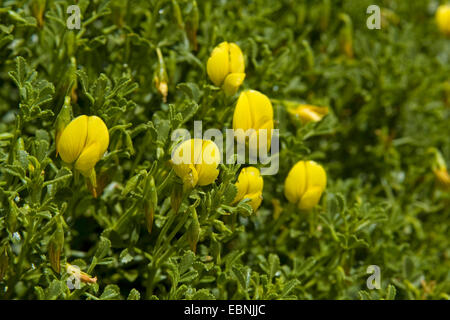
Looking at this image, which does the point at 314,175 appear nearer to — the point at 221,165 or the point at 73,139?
the point at 221,165

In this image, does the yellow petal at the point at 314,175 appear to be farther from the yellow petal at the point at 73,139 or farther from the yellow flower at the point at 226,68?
the yellow petal at the point at 73,139

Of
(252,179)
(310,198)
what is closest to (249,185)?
(252,179)

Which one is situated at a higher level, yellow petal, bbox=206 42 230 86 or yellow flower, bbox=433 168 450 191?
yellow petal, bbox=206 42 230 86

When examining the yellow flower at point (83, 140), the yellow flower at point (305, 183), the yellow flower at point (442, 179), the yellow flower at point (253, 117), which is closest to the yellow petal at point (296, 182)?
the yellow flower at point (305, 183)

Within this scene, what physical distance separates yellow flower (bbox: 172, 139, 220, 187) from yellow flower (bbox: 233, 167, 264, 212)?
0.08 metres

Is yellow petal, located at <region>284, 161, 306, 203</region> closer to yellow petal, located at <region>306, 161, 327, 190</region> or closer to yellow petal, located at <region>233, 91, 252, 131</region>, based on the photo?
yellow petal, located at <region>306, 161, 327, 190</region>

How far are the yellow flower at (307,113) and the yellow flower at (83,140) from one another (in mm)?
586

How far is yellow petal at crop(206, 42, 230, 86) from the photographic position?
1.29 meters

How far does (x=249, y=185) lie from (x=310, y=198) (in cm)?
23

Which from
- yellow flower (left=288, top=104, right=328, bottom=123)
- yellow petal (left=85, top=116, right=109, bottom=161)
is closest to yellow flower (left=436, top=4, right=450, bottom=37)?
yellow flower (left=288, top=104, right=328, bottom=123)
